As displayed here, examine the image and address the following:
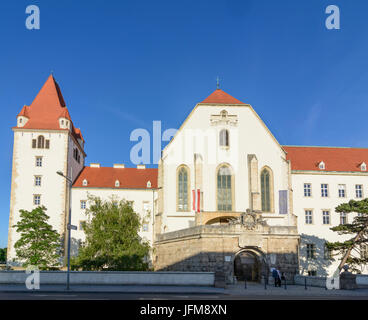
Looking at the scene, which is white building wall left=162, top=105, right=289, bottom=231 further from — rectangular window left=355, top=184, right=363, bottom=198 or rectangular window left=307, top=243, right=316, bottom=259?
rectangular window left=355, top=184, right=363, bottom=198

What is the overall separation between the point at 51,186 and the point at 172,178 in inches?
669

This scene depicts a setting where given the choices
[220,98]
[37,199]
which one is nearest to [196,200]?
[220,98]

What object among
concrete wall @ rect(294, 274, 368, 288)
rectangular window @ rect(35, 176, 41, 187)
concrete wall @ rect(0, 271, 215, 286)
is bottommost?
concrete wall @ rect(294, 274, 368, 288)

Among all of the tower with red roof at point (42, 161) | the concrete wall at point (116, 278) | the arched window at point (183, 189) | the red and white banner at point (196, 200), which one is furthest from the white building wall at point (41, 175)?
the concrete wall at point (116, 278)

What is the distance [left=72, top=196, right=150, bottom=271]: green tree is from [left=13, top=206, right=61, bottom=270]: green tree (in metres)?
8.35

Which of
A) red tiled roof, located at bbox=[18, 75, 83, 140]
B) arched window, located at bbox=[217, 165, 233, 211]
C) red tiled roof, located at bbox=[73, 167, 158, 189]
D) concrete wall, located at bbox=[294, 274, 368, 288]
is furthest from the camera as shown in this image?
red tiled roof, located at bbox=[73, 167, 158, 189]

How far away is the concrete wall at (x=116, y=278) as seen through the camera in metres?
26.8

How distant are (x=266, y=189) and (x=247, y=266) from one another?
11801mm

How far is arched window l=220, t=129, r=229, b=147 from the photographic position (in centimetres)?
4666

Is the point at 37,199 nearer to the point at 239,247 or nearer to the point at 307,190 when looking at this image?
the point at 239,247

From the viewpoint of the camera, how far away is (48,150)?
54094mm

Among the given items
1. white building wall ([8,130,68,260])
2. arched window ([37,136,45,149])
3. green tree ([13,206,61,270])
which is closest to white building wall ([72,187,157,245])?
white building wall ([8,130,68,260])
